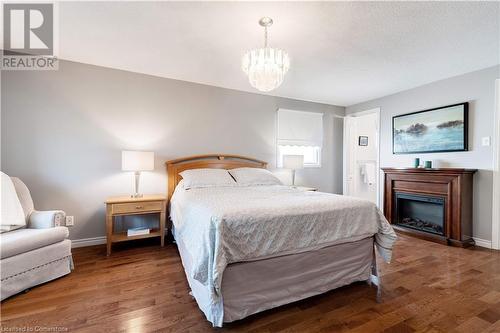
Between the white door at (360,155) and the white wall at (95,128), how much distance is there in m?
2.48

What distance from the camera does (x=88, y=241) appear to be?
3.00m

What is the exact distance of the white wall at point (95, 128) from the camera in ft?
8.94

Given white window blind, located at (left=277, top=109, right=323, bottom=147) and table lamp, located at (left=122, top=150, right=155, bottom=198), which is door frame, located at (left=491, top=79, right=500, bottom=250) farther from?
table lamp, located at (left=122, top=150, right=155, bottom=198)

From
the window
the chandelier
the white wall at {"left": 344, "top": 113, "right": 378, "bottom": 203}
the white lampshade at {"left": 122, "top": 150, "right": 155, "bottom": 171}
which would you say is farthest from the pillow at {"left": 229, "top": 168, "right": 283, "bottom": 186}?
the white wall at {"left": 344, "top": 113, "right": 378, "bottom": 203}

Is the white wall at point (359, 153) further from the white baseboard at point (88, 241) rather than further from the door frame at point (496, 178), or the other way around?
the white baseboard at point (88, 241)

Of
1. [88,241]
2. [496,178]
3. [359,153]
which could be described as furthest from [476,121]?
[88,241]

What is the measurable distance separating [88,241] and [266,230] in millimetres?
2690

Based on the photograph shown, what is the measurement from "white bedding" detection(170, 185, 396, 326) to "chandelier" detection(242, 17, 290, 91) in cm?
112

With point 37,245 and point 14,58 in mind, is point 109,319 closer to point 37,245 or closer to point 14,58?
point 37,245

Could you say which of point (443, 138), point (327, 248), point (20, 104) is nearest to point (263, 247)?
point (327, 248)

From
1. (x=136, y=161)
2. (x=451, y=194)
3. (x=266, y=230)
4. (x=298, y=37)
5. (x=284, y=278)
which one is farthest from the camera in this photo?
(x=451, y=194)

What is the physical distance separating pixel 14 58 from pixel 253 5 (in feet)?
9.73

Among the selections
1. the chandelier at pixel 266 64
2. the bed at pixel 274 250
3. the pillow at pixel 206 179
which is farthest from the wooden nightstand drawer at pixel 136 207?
the chandelier at pixel 266 64

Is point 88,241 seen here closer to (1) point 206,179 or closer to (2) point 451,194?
(1) point 206,179
